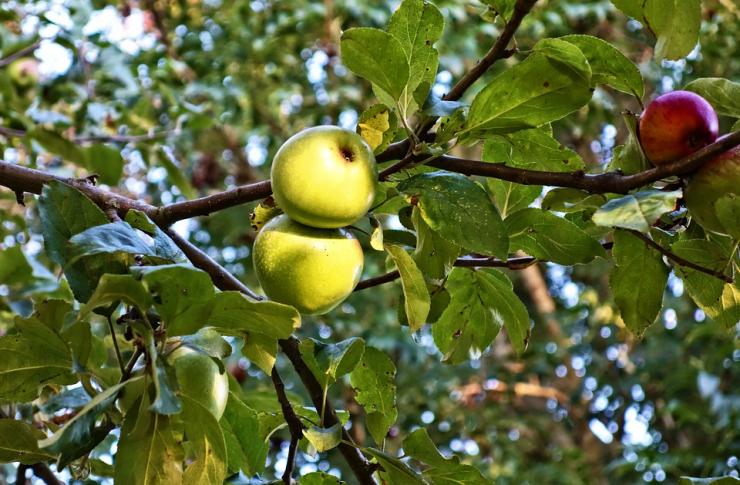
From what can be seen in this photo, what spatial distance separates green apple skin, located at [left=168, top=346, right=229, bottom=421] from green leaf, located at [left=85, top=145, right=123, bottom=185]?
1.02 m

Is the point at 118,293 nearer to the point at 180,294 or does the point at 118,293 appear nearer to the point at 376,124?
the point at 180,294

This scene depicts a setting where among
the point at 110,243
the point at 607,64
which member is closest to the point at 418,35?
the point at 607,64

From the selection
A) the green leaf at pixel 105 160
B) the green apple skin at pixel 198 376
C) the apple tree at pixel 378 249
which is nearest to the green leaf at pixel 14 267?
the apple tree at pixel 378 249

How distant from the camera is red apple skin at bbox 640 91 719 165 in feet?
2.59

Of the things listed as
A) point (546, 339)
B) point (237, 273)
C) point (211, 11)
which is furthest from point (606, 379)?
point (211, 11)

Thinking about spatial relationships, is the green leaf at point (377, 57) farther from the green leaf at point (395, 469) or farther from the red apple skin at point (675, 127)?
the green leaf at point (395, 469)

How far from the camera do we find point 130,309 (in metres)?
0.77

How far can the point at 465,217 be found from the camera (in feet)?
2.65

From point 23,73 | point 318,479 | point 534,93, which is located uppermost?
point 534,93

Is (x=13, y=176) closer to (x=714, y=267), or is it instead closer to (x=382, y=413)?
(x=382, y=413)

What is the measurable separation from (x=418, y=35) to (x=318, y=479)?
517 mm

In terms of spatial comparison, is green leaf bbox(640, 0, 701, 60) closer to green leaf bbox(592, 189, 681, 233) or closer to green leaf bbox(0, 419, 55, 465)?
green leaf bbox(592, 189, 681, 233)

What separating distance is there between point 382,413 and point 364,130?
368mm

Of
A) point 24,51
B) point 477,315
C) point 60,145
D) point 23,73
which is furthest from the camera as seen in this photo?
point 23,73
